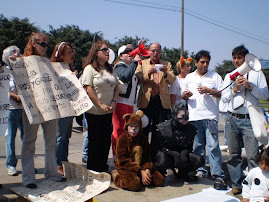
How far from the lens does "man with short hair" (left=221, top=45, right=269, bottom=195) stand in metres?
3.87

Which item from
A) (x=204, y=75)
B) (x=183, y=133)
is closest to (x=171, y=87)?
(x=204, y=75)

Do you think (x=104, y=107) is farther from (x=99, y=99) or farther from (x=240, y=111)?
(x=240, y=111)

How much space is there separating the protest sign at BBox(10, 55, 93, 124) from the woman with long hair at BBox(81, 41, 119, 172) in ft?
0.96

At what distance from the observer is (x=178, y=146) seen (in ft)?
14.5

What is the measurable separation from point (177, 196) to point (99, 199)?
1.01m

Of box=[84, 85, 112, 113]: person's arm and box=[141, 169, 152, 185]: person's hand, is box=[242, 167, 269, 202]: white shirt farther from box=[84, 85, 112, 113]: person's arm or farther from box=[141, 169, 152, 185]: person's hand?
box=[84, 85, 112, 113]: person's arm

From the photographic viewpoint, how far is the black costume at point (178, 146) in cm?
427

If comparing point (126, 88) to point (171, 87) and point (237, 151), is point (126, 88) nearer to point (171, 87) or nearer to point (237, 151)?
point (171, 87)

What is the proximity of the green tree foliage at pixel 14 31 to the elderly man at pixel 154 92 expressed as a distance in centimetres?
2248

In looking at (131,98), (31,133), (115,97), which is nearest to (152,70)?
(131,98)

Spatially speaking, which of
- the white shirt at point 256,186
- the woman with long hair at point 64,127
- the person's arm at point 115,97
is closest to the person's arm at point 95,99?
the person's arm at point 115,97

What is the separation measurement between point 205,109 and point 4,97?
2791mm

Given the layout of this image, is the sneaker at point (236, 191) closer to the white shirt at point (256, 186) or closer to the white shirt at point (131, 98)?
the white shirt at point (256, 186)

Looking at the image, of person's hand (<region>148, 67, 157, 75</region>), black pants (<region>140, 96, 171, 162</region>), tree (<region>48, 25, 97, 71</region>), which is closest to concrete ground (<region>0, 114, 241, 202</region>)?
black pants (<region>140, 96, 171, 162</region>)
